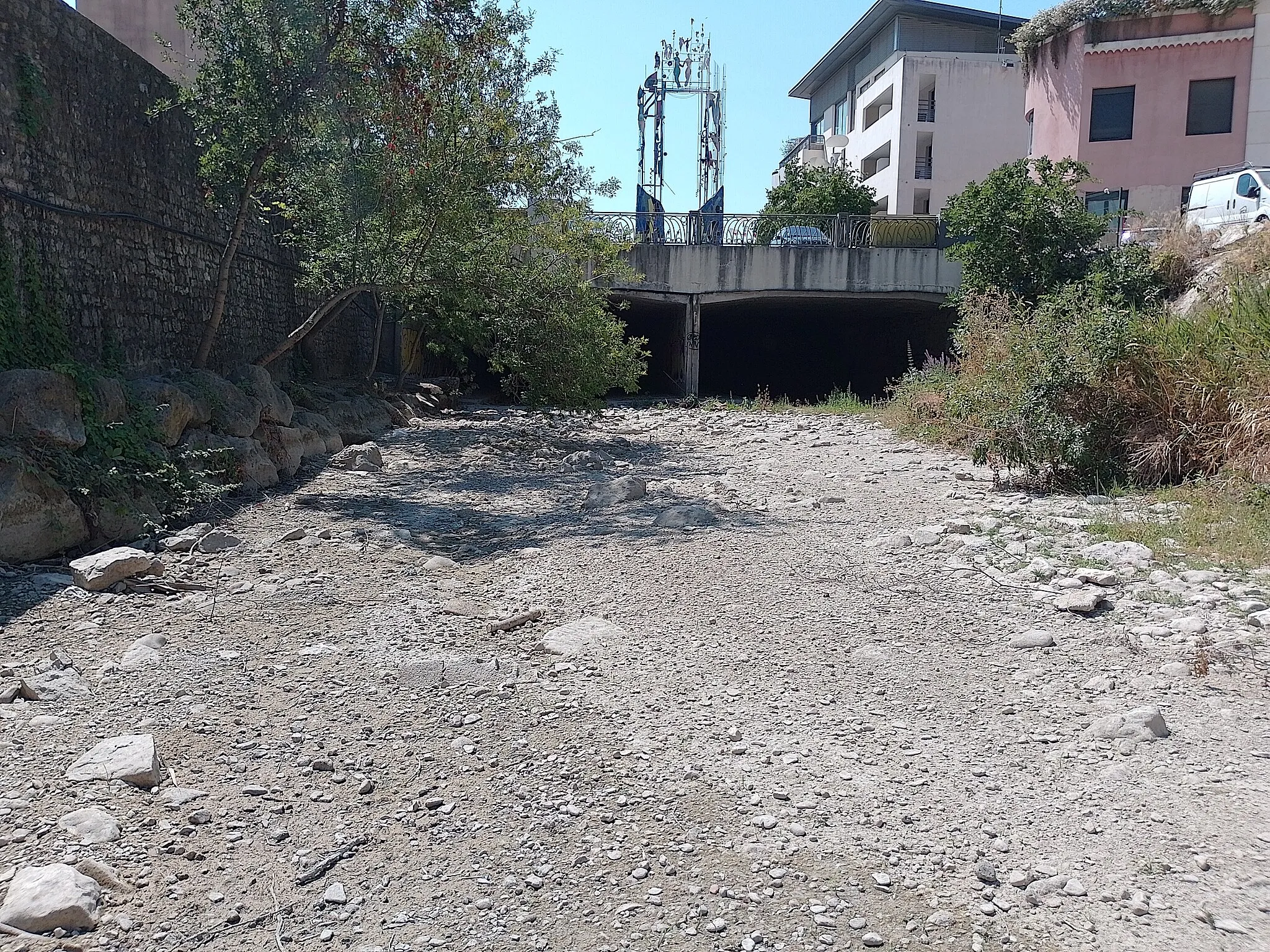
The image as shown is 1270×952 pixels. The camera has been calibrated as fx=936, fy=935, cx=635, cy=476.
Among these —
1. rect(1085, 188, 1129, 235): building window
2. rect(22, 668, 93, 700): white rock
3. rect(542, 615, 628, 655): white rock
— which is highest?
rect(1085, 188, 1129, 235): building window

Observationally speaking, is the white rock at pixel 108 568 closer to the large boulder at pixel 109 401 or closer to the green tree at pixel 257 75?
the large boulder at pixel 109 401

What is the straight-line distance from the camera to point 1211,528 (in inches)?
238

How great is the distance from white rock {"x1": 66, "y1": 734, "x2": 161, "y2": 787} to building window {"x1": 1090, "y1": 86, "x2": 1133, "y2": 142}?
27.8m

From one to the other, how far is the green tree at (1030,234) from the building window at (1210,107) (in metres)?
11.8

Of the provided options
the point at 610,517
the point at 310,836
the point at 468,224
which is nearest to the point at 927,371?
the point at 468,224

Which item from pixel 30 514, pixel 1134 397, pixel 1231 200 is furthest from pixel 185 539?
pixel 1231 200

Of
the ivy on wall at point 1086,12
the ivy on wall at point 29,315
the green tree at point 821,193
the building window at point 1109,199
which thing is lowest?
the ivy on wall at point 29,315

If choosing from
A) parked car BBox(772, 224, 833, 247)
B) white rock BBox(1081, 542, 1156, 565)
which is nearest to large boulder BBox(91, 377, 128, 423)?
white rock BBox(1081, 542, 1156, 565)

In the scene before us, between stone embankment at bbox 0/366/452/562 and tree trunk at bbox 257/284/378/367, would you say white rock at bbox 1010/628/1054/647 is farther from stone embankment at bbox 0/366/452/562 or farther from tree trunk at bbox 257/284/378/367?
tree trunk at bbox 257/284/378/367

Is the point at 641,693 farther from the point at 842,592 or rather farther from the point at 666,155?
the point at 666,155

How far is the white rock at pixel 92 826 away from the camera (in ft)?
9.58

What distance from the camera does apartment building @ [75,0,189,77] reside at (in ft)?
52.0

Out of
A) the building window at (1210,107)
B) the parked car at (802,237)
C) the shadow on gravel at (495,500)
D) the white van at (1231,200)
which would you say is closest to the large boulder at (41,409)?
the shadow on gravel at (495,500)

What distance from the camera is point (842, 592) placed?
5391 millimetres
